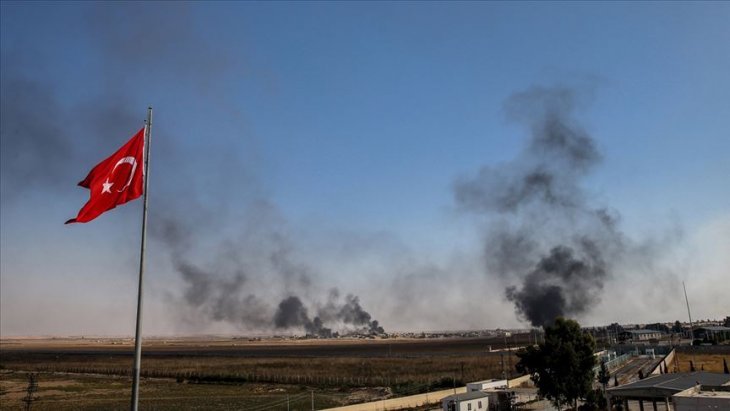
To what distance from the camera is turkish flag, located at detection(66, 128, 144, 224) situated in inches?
514

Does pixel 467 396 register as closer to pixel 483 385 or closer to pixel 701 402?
pixel 483 385

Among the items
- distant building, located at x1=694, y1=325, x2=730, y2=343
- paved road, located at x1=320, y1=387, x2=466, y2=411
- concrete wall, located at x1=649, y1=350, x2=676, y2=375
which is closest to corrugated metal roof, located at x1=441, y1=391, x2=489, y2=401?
paved road, located at x1=320, y1=387, x2=466, y2=411

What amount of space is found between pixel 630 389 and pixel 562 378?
7.13m

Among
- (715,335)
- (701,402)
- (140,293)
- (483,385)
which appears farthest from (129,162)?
(715,335)

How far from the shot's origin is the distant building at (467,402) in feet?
128

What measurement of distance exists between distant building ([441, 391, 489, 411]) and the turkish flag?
106 ft

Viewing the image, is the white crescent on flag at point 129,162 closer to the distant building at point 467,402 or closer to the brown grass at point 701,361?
the distant building at point 467,402

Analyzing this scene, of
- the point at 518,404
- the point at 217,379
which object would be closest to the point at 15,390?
the point at 217,379

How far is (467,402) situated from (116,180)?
33562 mm

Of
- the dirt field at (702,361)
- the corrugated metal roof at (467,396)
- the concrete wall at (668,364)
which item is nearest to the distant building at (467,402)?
the corrugated metal roof at (467,396)

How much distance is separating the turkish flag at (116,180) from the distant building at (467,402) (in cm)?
3225

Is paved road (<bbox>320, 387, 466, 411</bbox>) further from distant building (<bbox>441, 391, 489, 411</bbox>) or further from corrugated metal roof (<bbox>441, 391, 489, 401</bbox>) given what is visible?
distant building (<bbox>441, 391, 489, 411</bbox>)

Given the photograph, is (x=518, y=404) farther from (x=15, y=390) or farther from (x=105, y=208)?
(x=15, y=390)

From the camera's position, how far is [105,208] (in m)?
13.1
